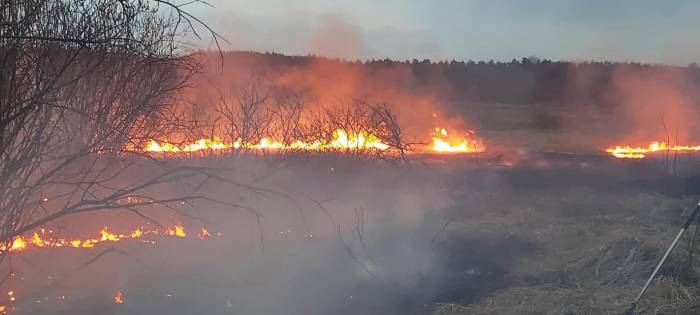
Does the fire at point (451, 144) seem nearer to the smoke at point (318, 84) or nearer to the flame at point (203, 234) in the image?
the smoke at point (318, 84)

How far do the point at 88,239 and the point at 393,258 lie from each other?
12.8ft

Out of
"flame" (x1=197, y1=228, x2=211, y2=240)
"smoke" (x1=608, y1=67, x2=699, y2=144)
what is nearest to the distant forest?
"smoke" (x1=608, y1=67, x2=699, y2=144)

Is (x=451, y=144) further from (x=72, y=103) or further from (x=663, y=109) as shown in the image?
(x=72, y=103)

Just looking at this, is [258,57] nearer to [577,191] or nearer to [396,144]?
[396,144]

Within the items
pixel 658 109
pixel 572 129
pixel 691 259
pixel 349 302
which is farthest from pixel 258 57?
pixel 572 129

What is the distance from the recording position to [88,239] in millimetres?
7578

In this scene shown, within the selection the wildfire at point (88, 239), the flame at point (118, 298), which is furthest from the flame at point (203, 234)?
the flame at point (118, 298)

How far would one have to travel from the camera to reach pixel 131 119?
7098 millimetres

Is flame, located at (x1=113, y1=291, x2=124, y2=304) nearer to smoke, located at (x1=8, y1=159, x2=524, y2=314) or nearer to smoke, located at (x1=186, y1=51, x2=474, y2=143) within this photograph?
smoke, located at (x1=8, y1=159, x2=524, y2=314)

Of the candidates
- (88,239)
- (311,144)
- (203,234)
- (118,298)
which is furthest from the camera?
(311,144)

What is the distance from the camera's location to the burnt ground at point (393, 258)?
5430mm

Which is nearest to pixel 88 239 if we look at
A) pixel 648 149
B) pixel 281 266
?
pixel 281 266

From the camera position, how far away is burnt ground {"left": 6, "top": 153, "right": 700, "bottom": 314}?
17.8 feet

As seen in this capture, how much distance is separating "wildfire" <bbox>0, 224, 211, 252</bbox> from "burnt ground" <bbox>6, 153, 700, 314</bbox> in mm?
315
